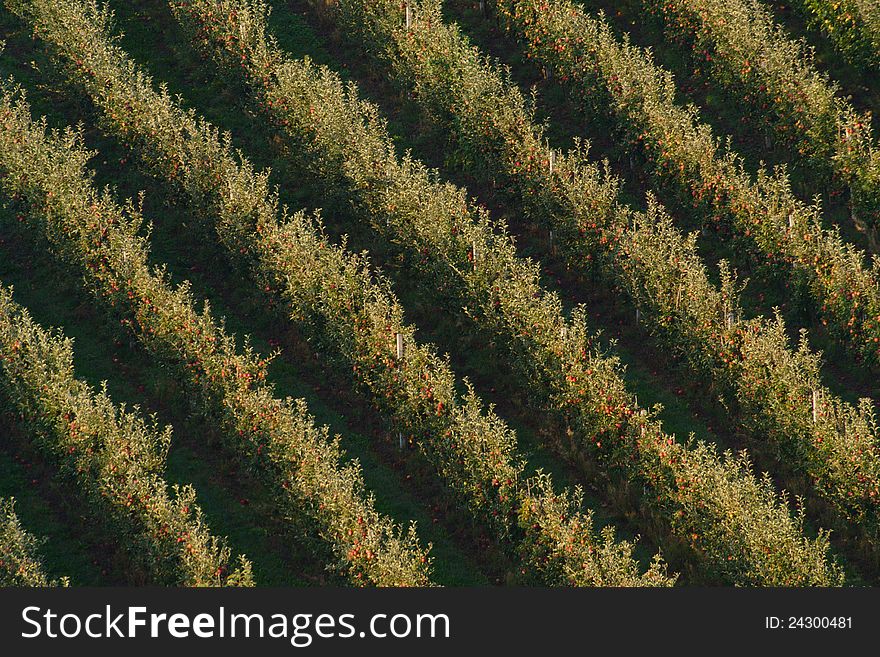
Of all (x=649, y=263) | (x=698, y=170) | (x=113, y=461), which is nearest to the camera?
(x=113, y=461)

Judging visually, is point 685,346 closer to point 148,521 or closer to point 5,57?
point 148,521

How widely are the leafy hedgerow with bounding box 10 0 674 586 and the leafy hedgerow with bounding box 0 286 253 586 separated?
5.50 metres

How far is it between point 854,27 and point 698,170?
959 cm

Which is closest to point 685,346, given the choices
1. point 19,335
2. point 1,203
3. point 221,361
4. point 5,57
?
point 221,361

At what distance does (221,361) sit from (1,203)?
11.6 metres

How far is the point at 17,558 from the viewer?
28.0 m

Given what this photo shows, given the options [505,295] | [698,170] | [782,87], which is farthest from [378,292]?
[782,87]

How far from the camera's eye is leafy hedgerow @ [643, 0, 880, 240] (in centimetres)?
4078

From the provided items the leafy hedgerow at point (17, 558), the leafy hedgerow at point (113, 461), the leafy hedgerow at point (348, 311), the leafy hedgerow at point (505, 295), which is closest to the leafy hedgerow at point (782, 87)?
the leafy hedgerow at point (505, 295)

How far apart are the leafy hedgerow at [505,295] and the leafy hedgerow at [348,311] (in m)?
1.64

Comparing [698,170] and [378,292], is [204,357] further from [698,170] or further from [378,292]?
[698,170]

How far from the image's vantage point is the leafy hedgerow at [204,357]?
29.7 m

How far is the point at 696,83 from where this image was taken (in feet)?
155

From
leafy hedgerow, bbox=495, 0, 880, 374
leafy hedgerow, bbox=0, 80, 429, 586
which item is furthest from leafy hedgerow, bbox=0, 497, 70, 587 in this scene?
leafy hedgerow, bbox=495, 0, 880, 374
